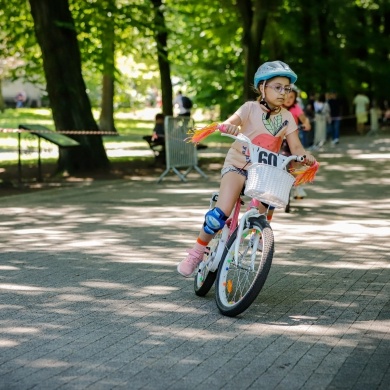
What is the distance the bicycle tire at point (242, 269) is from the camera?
725 centimetres

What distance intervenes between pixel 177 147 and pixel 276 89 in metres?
13.2

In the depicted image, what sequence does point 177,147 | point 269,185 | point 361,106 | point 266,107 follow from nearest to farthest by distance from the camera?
point 269,185 → point 266,107 → point 177,147 → point 361,106

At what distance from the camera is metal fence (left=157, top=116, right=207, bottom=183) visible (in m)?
20.4

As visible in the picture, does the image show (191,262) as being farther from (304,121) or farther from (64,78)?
(64,78)

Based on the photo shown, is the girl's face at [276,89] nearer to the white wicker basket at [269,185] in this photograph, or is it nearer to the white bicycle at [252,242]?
the white bicycle at [252,242]

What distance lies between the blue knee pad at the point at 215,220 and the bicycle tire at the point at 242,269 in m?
0.23

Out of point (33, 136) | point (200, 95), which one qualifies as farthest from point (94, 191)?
point (200, 95)

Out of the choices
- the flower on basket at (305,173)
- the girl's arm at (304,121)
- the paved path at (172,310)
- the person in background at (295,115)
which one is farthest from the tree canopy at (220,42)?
the flower on basket at (305,173)

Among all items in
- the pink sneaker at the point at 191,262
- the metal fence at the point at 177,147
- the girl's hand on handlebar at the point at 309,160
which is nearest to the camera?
the girl's hand on handlebar at the point at 309,160

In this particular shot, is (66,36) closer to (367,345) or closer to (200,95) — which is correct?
(367,345)

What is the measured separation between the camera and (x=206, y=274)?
8.01 metres

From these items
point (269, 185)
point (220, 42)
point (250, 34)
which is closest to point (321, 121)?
point (220, 42)

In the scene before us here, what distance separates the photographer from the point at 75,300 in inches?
316

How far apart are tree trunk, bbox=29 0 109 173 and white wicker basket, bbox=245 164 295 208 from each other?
14497 mm
